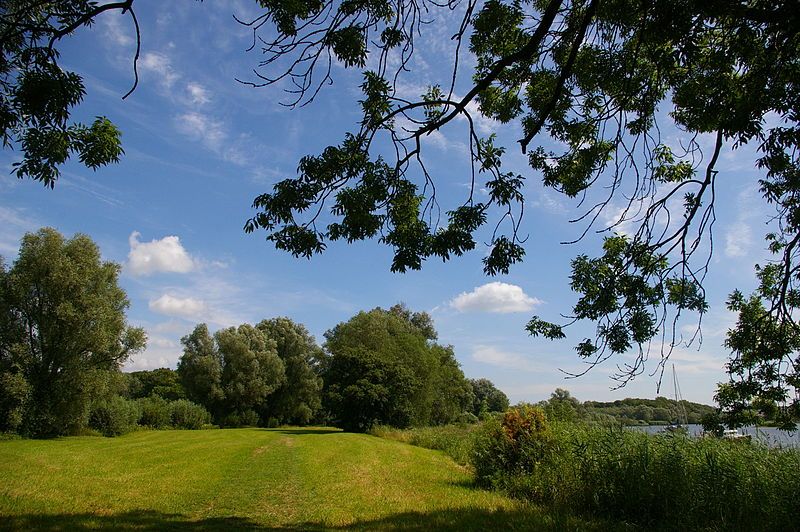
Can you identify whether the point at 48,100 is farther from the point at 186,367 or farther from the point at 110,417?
the point at 186,367

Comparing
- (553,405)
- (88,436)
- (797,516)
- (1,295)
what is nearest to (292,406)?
(88,436)

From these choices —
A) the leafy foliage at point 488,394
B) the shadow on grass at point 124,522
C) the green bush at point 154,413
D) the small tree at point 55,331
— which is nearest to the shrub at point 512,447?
the shadow on grass at point 124,522

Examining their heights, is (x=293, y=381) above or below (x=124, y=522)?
above

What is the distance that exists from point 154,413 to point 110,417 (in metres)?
7.03

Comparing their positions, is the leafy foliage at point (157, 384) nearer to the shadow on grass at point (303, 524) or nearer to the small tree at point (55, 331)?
the small tree at point (55, 331)

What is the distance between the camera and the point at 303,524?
854 cm

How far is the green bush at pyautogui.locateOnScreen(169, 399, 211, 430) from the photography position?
130 feet

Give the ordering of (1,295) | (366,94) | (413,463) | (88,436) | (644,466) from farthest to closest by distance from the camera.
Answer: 1. (88,436)
2. (1,295)
3. (413,463)
4. (644,466)
5. (366,94)

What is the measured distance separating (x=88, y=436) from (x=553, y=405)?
26.8m

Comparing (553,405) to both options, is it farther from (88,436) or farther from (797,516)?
(88,436)

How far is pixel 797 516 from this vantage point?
7066 mm

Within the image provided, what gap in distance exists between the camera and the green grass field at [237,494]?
830cm

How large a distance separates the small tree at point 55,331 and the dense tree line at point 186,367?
0.19ft

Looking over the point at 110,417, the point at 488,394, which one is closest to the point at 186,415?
the point at 110,417
